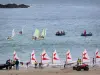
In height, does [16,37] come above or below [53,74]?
above

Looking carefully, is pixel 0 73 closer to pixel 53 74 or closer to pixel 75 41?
pixel 53 74

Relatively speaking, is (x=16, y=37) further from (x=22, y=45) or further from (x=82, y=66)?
(x=82, y=66)

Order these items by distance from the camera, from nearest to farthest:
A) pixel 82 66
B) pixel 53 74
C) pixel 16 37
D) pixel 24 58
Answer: pixel 53 74 < pixel 82 66 < pixel 24 58 < pixel 16 37

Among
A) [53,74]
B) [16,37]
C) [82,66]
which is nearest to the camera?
[53,74]

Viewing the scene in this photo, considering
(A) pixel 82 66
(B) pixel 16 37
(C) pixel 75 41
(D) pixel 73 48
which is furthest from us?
(B) pixel 16 37

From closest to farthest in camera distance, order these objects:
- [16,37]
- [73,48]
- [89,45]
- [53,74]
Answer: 1. [53,74]
2. [73,48]
3. [89,45]
4. [16,37]

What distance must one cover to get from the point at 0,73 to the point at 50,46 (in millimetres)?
38016

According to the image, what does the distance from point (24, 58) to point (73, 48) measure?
669 inches

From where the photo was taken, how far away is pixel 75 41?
8644 centimetres

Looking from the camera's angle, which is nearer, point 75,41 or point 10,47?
point 10,47

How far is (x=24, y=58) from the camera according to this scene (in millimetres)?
58812

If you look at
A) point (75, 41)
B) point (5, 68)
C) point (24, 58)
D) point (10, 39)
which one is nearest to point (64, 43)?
point (75, 41)

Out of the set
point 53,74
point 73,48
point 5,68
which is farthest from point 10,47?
point 53,74

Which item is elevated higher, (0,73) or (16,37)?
(16,37)
